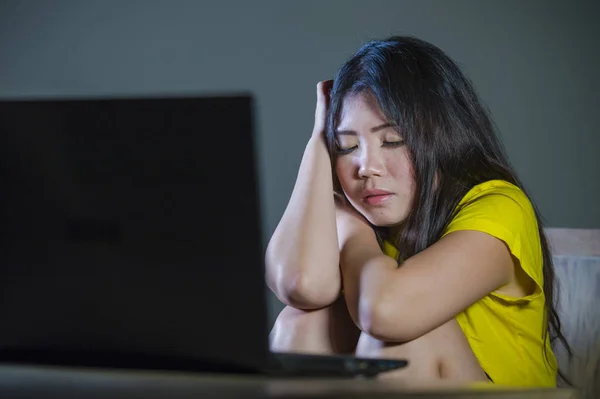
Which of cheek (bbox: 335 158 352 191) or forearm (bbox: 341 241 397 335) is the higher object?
cheek (bbox: 335 158 352 191)

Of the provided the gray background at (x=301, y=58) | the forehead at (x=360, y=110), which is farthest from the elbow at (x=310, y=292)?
the gray background at (x=301, y=58)

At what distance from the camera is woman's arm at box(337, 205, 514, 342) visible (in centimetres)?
121

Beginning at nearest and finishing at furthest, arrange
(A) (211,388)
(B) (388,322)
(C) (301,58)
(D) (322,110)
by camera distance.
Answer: (A) (211,388) → (B) (388,322) → (D) (322,110) → (C) (301,58)

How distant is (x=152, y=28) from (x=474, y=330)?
191 centimetres

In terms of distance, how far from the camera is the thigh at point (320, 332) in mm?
1468

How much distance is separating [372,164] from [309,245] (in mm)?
176

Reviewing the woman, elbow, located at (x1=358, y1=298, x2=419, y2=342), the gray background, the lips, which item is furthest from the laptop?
the gray background

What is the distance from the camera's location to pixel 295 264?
1.46 meters

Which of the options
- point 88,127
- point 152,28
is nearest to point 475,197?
point 88,127

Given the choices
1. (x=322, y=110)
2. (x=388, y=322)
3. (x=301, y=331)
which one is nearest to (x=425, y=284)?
(x=388, y=322)

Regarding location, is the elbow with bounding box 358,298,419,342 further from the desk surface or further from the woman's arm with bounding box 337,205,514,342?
the desk surface

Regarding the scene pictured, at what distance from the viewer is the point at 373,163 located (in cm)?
141

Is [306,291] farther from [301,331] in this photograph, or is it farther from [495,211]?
[495,211]

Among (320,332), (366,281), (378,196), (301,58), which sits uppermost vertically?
(301,58)
